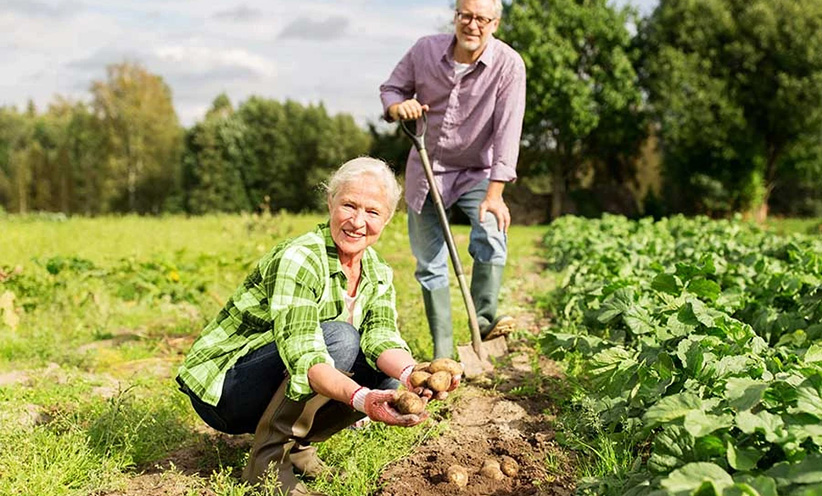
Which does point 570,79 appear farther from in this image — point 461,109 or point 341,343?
point 341,343

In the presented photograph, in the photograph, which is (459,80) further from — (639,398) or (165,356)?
(165,356)

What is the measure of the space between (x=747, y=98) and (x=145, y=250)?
1927 cm

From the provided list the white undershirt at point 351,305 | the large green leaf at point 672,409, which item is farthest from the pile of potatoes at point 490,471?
the large green leaf at point 672,409

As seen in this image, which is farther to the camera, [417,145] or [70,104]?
[70,104]

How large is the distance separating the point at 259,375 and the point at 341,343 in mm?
311

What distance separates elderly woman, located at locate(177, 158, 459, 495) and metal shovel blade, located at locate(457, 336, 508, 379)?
4.11 feet

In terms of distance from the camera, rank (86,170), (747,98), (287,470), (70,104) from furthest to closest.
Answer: (70,104)
(86,170)
(747,98)
(287,470)

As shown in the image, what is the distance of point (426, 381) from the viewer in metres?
2.35

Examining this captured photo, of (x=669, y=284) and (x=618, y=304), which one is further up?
(x=669, y=284)

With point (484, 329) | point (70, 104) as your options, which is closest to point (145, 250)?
point (484, 329)

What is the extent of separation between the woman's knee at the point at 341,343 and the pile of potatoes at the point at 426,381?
15.7 inches

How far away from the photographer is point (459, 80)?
411 cm

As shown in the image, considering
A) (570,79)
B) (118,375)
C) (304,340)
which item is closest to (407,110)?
(304,340)

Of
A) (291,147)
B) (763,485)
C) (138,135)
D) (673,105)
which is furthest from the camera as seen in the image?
(138,135)
